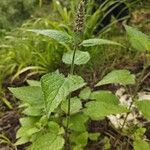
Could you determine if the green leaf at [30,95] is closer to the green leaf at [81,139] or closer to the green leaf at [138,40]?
the green leaf at [81,139]

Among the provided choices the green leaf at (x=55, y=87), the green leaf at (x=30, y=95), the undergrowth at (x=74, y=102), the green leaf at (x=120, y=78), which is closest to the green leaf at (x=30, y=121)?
the undergrowth at (x=74, y=102)

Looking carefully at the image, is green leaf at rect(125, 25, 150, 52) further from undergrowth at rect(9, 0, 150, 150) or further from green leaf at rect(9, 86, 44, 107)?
green leaf at rect(9, 86, 44, 107)

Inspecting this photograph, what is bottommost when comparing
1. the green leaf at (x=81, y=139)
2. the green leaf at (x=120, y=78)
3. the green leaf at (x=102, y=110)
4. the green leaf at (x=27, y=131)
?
the green leaf at (x=81, y=139)

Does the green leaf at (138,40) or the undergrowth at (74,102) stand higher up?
the green leaf at (138,40)

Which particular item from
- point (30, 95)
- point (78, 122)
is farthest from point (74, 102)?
point (30, 95)

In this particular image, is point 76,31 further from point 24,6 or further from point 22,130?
point 24,6

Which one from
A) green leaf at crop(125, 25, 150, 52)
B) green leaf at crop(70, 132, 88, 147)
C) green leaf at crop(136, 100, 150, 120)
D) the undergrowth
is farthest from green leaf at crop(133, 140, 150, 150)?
green leaf at crop(125, 25, 150, 52)

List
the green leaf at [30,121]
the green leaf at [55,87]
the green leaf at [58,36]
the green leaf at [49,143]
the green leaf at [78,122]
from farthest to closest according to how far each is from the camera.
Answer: the green leaf at [30,121], the green leaf at [78,122], the green leaf at [49,143], the green leaf at [58,36], the green leaf at [55,87]

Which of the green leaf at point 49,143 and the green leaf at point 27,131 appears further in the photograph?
the green leaf at point 27,131

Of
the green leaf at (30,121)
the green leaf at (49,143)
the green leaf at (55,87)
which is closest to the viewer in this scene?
the green leaf at (55,87)
